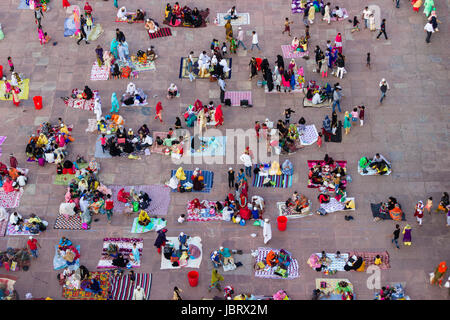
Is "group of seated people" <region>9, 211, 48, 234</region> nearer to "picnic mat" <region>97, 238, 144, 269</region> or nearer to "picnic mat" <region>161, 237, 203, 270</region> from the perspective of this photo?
"picnic mat" <region>97, 238, 144, 269</region>

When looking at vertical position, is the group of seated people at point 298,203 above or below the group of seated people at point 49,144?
below

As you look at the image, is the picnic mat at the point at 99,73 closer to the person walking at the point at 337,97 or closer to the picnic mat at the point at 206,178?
the picnic mat at the point at 206,178

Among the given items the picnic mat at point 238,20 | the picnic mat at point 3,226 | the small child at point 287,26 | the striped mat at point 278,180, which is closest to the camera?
the picnic mat at point 3,226

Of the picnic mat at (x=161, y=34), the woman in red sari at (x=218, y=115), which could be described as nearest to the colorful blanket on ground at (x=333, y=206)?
the woman in red sari at (x=218, y=115)

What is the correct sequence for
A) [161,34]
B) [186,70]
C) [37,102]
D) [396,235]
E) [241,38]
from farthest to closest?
[161,34] → [241,38] → [186,70] → [37,102] → [396,235]

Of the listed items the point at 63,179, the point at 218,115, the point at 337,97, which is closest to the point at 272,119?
the point at 218,115

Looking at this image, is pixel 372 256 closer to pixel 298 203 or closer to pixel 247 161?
pixel 298 203

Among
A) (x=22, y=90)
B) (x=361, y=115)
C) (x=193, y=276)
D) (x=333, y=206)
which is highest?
(x=22, y=90)
